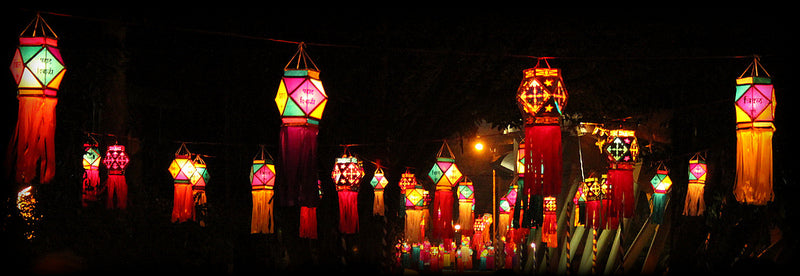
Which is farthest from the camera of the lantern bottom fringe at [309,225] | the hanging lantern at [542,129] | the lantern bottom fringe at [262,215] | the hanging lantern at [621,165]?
the lantern bottom fringe at [309,225]

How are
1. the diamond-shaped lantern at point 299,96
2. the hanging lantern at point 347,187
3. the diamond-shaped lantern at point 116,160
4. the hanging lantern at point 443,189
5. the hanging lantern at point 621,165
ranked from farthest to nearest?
the hanging lantern at point 443,189
the hanging lantern at point 347,187
the diamond-shaped lantern at point 116,160
the hanging lantern at point 621,165
the diamond-shaped lantern at point 299,96

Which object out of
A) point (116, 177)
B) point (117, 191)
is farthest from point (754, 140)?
point (116, 177)

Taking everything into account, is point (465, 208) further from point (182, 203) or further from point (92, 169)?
point (92, 169)

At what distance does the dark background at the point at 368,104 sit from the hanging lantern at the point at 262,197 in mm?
874

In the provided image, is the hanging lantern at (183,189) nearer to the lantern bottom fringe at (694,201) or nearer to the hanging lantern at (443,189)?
the hanging lantern at (443,189)

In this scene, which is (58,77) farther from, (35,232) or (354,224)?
(354,224)

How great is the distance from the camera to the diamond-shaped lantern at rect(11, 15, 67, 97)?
7418 mm

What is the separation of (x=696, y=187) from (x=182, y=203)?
8709 mm

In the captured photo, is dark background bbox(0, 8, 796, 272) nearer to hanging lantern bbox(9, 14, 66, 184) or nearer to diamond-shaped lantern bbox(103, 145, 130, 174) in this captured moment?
diamond-shaped lantern bbox(103, 145, 130, 174)

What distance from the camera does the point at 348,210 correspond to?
50.7ft

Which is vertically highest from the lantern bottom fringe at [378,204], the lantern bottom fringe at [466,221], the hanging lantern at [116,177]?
the hanging lantern at [116,177]

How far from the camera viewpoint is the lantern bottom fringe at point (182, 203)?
13.8 m

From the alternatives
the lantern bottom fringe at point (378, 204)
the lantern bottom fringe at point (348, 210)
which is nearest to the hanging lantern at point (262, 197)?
the lantern bottom fringe at point (348, 210)

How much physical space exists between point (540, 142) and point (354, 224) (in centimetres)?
662
